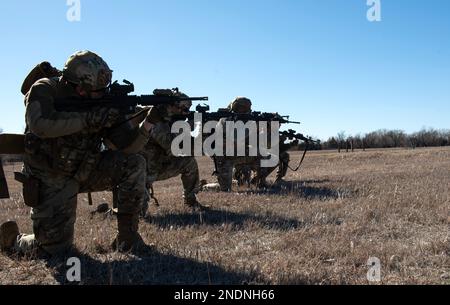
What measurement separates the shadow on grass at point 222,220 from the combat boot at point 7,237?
2064mm

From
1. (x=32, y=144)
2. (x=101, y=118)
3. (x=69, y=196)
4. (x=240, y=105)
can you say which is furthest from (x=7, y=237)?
(x=240, y=105)

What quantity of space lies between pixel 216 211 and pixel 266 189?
3417 millimetres

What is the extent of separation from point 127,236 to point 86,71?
1.83m

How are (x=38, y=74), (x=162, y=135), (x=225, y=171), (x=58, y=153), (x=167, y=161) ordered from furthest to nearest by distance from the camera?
(x=225, y=171)
(x=167, y=161)
(x=162, y=135)
(x=38, y=74)
(x=58, y=153)

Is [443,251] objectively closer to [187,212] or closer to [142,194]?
[142,194]

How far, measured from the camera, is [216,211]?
8.48 m

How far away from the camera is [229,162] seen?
1204 centimetres

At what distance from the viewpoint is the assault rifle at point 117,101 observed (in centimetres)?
525

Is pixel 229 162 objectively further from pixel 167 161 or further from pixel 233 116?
pixel 167 161

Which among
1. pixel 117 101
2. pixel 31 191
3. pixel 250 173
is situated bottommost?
pixel 250 173

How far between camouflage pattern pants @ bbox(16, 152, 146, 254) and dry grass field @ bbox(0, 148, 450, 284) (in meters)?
0.24

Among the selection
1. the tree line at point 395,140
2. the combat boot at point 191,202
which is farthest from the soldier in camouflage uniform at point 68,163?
the tree line at point 395,140

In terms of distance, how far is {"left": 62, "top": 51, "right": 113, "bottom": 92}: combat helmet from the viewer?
213 inches
